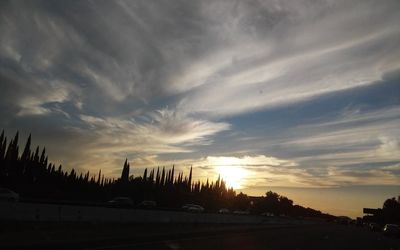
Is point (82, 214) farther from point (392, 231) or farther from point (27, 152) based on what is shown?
point (27, 152)

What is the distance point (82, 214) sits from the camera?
2823cm

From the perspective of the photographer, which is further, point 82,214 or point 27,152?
point 27,152

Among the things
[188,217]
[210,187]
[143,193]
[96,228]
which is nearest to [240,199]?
[210,187]

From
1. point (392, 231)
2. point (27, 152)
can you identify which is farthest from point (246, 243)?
point (27, 152)

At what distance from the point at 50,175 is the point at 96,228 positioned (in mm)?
85637

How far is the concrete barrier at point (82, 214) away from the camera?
23172 mm

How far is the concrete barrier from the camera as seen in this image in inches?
912

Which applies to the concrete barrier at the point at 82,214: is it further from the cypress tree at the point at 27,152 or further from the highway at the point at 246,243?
the cypress tree at the point at 27,152

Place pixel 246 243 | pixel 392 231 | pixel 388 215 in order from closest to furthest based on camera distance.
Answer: pixel 246 243 → pixel 392 231 → pixel 388 215

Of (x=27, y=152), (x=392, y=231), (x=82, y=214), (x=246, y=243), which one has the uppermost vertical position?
(x=27, y=152)

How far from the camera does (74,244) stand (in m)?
19.2

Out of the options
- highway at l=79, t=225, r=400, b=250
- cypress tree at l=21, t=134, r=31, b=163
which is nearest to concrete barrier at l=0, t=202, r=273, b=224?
highway at l=79, t=225, r=400, b=250

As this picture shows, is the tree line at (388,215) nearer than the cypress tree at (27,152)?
No

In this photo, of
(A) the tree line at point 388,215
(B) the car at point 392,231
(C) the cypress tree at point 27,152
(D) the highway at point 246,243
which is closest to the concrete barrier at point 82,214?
(D) the highway at point 246,243
